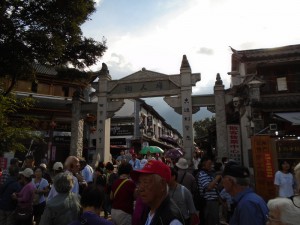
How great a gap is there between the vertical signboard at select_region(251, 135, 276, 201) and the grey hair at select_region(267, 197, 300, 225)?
6.85 m

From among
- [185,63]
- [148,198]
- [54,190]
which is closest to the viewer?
[148,198]

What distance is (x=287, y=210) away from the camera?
6.41 feet

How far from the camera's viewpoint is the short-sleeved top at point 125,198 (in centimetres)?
424

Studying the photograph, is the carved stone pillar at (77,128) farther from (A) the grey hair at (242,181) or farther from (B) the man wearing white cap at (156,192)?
(B) the man wearing white cap at (156,192)

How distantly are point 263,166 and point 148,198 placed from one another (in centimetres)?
722

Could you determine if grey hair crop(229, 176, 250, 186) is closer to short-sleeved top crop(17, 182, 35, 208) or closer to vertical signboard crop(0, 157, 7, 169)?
short-sleeved top crop(17, 182, 35, 208)

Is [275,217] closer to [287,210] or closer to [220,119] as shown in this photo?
[287,210]

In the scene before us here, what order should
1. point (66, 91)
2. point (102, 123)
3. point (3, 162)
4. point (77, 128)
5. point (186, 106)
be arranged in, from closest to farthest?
point (3, 162) < point (186, 106) < point (102, 123) < point (77, 128) < point (66, 91)

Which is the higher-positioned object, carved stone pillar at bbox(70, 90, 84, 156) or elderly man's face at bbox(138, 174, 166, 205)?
carved stone pillar at bbox(70, 90, 84, 156)

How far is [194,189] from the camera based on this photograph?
5.95m

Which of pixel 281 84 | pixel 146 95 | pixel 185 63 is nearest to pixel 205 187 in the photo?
pixel 146 95

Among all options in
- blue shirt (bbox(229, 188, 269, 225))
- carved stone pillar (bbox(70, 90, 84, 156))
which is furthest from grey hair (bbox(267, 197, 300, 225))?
carved stone pillar (bbox(70, 90, 84, 156))

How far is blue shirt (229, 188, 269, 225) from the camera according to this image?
2609 mm

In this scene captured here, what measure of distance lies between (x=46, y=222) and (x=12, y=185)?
99.6 inches
